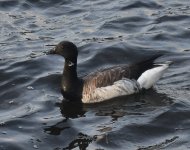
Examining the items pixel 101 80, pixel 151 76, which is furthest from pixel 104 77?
pixel 151 76

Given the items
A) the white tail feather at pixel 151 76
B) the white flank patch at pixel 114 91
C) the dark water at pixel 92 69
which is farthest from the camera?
the white tail feather at pixel 151 76

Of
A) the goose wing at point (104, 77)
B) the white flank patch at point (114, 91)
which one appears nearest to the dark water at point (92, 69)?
the white flank patch at point (114, 91)

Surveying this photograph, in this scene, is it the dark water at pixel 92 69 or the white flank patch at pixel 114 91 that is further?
the white flank patch at pixel 114 91

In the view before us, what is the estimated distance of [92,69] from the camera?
15258 millimetres

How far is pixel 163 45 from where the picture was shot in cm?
1659

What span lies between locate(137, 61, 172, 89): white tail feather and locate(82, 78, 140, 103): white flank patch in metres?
0.14

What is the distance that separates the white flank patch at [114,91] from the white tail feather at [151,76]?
5.5 inches

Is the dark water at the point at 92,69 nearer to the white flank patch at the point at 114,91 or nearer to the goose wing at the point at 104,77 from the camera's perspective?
the white flank patch at the point at 114,91

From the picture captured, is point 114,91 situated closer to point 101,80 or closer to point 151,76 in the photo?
point 101,80

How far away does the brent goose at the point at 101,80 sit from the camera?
1355 centimetres

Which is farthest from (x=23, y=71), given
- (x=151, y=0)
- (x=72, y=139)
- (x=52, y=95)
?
(x=151, y=0)

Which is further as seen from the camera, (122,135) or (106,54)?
(106,54)

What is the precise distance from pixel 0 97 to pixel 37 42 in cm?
375

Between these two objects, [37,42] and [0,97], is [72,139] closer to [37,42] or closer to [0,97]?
[0,97]
